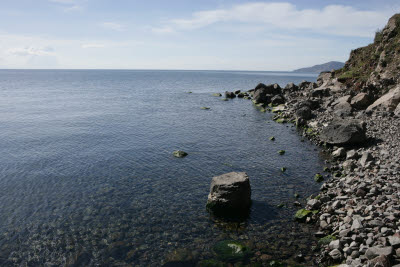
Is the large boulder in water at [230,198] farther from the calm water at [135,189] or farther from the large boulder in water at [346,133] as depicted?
the large boulder in water at [346,133]

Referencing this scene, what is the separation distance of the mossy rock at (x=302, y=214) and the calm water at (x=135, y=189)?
24.1 inches

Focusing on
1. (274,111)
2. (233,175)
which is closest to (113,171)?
(233,175)

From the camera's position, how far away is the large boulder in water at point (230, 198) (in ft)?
68.9

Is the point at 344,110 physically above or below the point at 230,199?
above

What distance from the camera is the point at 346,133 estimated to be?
32156mm

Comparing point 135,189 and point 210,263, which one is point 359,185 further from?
point 135,189

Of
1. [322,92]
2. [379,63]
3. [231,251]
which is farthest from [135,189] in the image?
[379,63]

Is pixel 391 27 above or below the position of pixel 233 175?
above

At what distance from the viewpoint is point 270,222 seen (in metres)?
19.8

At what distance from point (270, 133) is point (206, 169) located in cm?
1908

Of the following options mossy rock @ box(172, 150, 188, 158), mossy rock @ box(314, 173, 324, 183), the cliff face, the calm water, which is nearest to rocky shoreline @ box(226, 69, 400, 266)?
mossy rock @ box(314, 173, 324, 183)

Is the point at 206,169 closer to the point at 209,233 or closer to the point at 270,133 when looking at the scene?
the point at 209,233

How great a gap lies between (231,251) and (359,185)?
11.9m

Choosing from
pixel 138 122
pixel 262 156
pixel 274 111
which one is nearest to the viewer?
pixel 262 156
